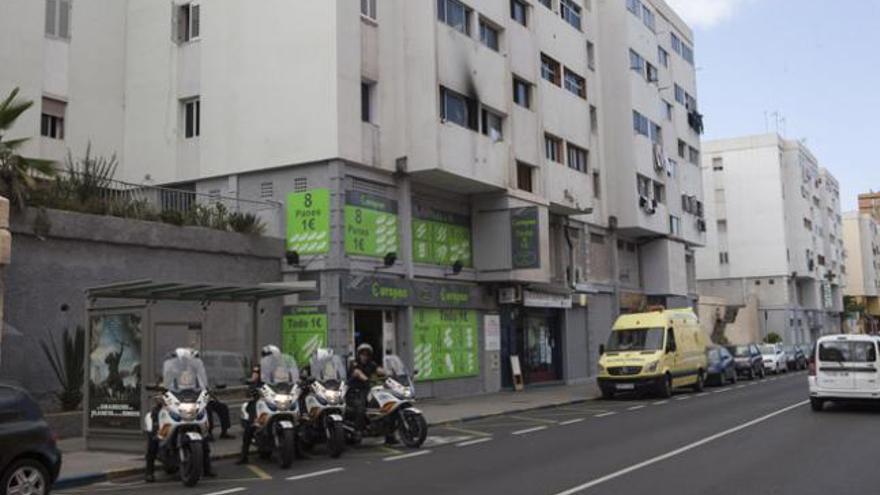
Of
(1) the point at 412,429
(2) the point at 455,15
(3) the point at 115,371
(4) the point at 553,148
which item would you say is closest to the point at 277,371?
(1) the point at 412,429

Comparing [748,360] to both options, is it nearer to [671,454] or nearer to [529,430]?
[529,430]

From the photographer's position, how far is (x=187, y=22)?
85.0ft

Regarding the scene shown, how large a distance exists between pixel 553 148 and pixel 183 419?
23830 millimetres

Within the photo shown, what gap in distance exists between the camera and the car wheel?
8.47 m

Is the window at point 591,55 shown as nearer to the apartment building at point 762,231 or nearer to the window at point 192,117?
the window at point 192,117

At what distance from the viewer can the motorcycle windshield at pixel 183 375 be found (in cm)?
1120

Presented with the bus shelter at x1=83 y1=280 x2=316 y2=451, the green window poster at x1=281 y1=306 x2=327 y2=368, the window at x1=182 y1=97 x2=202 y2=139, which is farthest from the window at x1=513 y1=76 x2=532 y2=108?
the bus shelter at x1=83 y1=280 x2=316 y2=451

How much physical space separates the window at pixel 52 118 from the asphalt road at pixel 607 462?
1534cm

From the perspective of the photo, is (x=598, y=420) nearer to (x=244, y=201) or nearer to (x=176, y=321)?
(x=176, y=321)

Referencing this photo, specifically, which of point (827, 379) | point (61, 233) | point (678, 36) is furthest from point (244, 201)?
point (678, 36)

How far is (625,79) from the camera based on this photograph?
129ft

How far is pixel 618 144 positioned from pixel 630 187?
7.23ft

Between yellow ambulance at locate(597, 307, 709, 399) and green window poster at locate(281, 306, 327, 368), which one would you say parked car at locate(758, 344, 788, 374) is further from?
green window poster at locate(281, 306, 327, 368)

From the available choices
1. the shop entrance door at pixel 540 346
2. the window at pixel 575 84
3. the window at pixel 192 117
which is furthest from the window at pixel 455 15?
the shop entrance door at pixel 540 346
